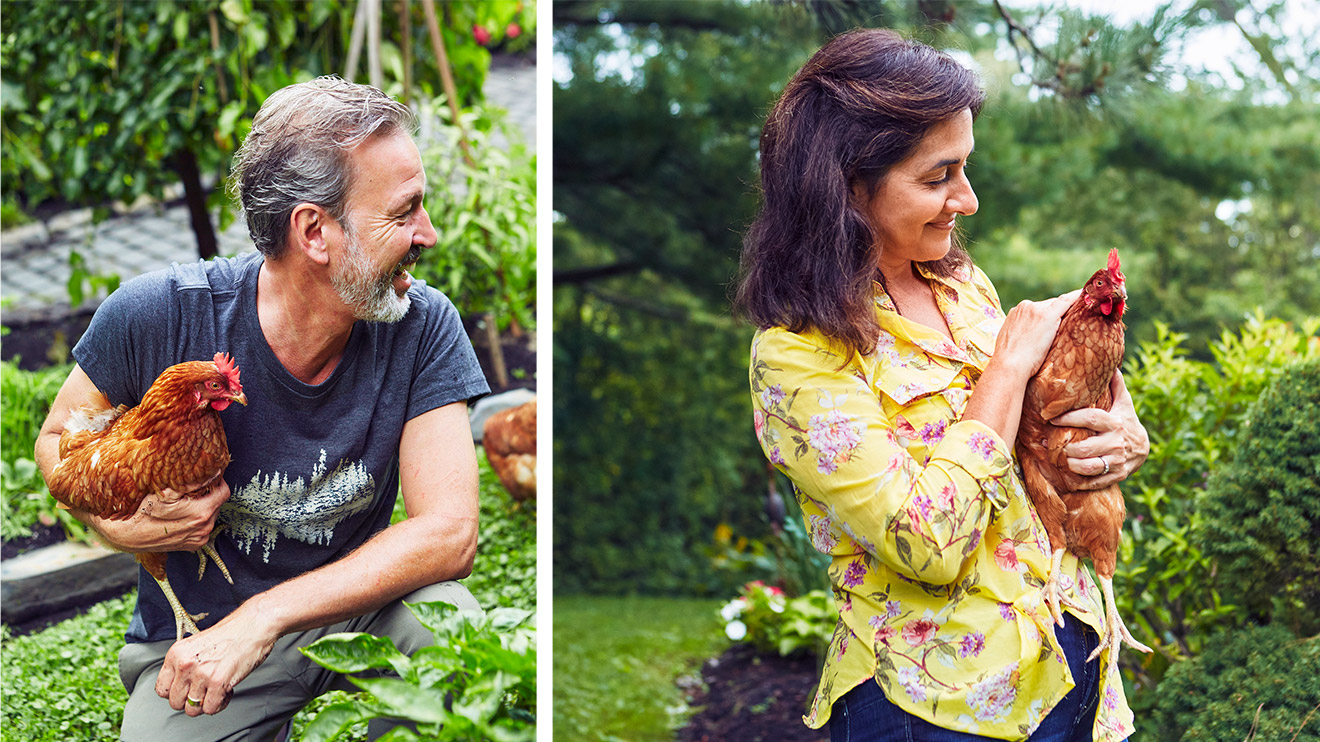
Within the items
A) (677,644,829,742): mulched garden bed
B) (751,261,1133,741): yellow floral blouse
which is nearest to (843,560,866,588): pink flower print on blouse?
(751,261,1133,741): yellow floral blouse

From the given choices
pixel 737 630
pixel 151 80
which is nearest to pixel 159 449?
pixel 151 80

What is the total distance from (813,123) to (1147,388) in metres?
Result: 1.93

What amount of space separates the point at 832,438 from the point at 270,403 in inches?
42.3

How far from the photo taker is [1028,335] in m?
1.40

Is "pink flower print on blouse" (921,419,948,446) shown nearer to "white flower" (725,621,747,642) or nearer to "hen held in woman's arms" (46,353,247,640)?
"hen held in woman's arms" (46,353,247,640)

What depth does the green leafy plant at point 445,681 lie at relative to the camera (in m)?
1.43

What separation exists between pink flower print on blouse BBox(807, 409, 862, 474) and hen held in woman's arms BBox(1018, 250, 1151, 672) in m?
0.34

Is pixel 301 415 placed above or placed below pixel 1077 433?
below

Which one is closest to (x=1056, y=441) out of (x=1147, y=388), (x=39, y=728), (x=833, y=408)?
(x=833, y=408)

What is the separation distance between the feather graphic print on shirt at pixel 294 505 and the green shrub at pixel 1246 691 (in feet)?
6.31

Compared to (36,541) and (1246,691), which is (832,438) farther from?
(36,541)

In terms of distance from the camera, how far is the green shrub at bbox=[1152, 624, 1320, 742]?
194 centimetres

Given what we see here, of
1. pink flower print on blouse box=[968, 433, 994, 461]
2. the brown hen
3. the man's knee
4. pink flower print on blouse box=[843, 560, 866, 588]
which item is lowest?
the brown hen

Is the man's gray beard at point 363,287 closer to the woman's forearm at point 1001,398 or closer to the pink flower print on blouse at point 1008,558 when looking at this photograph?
the woman's forearm at point 1001,398
